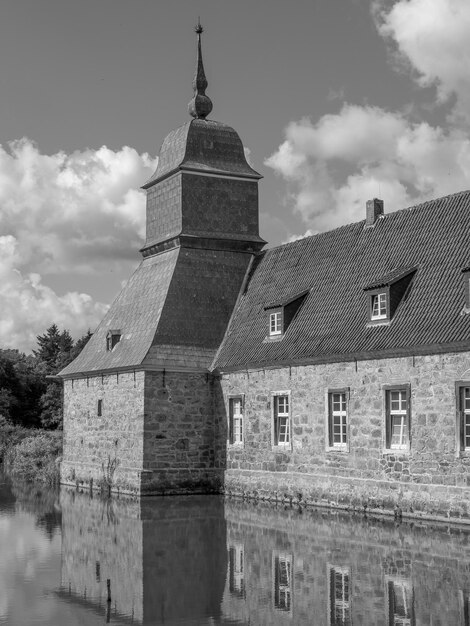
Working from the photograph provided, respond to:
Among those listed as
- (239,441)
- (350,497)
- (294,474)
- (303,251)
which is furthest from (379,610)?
(303,251)

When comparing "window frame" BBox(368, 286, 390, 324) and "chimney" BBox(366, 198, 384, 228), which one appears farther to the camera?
"chimney" BBox(366, 198, 384, 228)

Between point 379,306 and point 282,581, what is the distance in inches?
401

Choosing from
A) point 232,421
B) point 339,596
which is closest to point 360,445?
point 232,421

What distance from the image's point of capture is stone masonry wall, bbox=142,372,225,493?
85.8ft

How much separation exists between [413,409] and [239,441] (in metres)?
7.60

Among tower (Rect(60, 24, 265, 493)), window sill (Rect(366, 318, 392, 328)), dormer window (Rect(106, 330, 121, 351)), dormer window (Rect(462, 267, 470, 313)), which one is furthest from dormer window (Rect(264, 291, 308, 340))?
dormer window (Rect(462, 267, 470, 313))

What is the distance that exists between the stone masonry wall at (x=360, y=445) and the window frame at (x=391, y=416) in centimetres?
8

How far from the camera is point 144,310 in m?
29.2

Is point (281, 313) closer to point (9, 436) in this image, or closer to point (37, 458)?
point (37, 458)

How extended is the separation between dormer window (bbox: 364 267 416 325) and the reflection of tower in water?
5.84 meters

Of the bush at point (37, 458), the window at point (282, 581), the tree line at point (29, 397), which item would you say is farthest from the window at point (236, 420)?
the tree line at point (29, 397)

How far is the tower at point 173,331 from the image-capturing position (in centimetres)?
2652

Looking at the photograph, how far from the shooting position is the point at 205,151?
30688 millimetres

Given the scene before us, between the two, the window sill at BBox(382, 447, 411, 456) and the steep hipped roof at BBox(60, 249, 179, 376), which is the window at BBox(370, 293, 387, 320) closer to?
the window sill at BBox(382, 447, 411, 456)
